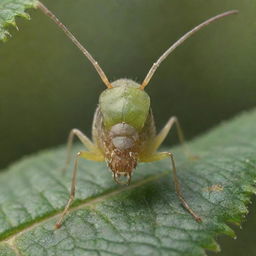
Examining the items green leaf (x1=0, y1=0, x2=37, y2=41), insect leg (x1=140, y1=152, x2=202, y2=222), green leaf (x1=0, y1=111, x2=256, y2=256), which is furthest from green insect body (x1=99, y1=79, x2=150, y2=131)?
green leaf (x1=0, y1=0, x2=37, y2=41)

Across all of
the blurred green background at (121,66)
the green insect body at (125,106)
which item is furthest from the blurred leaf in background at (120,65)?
the green insect body at (125,106)

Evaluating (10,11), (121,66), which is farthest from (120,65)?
(10,11)

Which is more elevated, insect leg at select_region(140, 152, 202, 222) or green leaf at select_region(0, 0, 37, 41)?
green leaf at select_region(0, 0, 37, 41)

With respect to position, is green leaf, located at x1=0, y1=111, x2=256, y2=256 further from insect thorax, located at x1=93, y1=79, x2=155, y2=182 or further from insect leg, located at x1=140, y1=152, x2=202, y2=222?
insect thorax, located at x1=93, y1=79, x2=155, y2=182

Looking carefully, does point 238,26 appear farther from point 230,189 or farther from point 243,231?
point 230,189

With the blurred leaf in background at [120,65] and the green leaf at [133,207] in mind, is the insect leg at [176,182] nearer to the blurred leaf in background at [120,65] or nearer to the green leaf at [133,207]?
the green leaf at [133,207]

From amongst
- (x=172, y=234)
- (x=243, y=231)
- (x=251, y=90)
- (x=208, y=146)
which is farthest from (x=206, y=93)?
(x=172, y=234)
